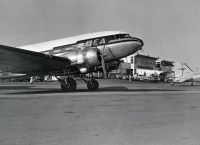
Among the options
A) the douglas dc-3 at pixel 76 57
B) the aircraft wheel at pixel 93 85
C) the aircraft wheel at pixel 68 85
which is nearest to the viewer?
the douglas dc-3 at pixel 76 57

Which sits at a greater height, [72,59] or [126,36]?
[126,36]

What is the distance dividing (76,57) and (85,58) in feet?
2.09

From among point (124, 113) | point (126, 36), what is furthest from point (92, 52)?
point (124, 113)

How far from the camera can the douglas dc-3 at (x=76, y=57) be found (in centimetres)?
1708

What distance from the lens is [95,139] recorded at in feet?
16.6

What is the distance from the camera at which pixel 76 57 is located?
686 inches

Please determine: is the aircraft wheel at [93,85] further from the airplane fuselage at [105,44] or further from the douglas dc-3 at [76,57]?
the airplane fuselage at [105,44]

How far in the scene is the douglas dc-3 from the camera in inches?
672

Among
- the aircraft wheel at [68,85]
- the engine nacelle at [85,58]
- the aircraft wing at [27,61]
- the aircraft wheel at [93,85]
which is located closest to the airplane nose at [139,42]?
the engine nacelle at [85,58]

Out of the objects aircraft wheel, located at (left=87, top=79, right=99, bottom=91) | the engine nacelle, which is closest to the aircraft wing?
the engine nacelle

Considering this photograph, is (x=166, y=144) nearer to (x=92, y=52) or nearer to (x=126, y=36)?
(x=92, y=52)

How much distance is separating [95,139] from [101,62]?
12.8 meters

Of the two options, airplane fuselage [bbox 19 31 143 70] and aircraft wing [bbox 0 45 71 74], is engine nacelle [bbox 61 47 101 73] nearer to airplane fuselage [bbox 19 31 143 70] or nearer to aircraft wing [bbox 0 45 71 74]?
airplane fuselage [bbox 19 31 143 70]

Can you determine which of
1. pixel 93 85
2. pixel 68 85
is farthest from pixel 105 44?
pixel 68 85
